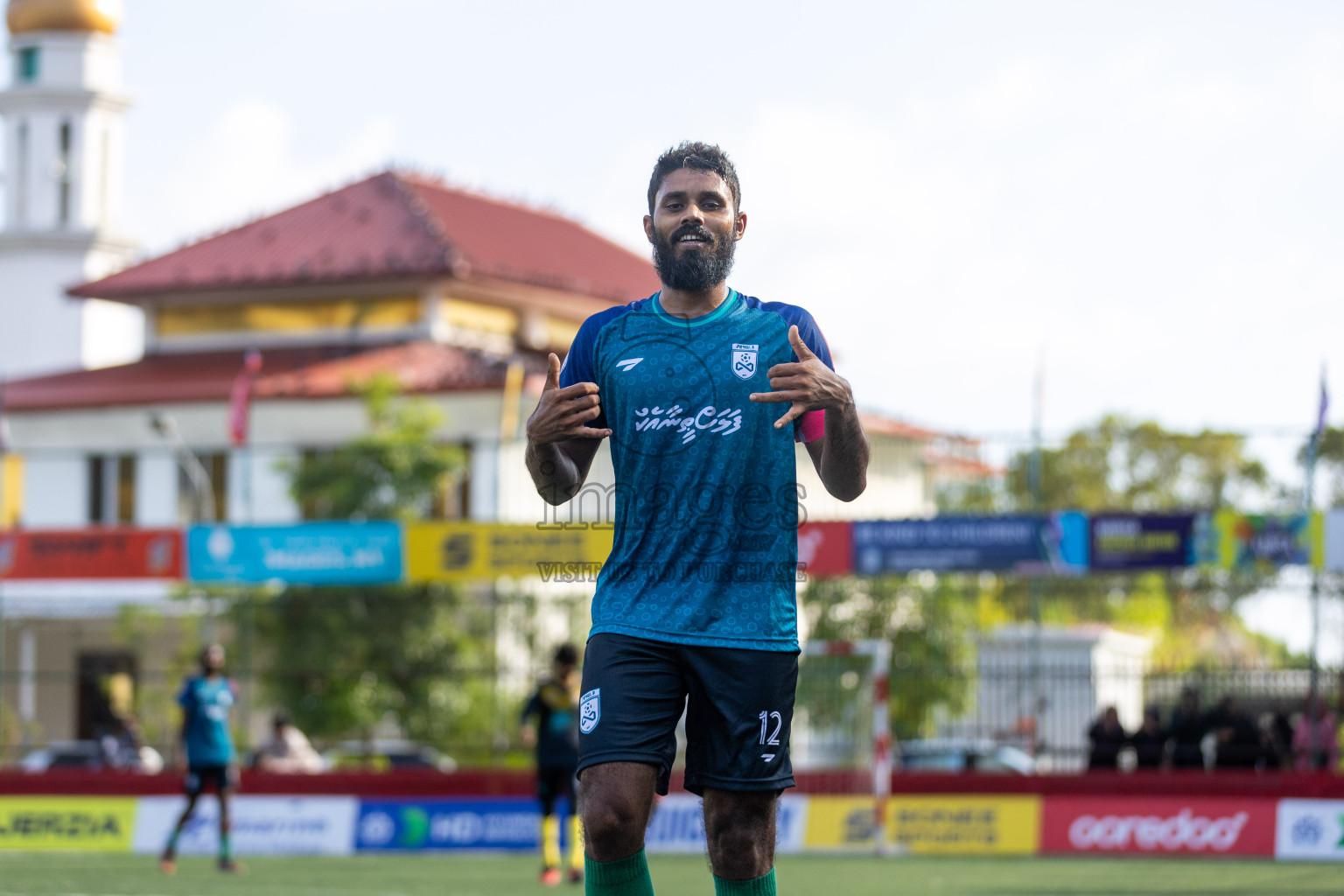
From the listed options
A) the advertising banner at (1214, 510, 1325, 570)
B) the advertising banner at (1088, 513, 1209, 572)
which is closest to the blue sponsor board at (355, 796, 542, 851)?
the advertising banner at (1088, 513, 1209, 572)

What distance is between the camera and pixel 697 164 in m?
4.83

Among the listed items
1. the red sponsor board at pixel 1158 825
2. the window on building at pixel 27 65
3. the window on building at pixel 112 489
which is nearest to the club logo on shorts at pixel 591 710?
the red sponsor board at pixel 1158 825

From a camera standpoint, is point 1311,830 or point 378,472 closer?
point 1311,830

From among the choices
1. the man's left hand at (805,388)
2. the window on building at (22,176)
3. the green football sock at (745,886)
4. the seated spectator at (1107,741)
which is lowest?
the seated spectator at (1107,741)

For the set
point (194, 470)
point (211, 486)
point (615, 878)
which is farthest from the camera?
point (211, 486)

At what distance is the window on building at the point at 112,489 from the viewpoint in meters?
38.2

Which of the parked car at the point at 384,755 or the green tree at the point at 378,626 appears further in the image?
the green tree at the point at 378,626

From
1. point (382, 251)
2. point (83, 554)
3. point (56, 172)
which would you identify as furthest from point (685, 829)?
point (56, 172)

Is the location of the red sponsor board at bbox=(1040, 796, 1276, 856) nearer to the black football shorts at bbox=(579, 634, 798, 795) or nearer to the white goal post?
the white goal post

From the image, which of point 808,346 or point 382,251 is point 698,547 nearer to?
point 808,346

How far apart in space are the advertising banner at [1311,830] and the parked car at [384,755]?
13.5m

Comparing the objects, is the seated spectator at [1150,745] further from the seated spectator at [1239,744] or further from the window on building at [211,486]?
the window on building at [211,486]

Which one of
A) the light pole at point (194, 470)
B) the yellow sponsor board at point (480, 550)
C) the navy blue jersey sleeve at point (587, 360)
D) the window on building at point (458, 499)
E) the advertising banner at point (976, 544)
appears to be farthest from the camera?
the light pole at point (194, 470)

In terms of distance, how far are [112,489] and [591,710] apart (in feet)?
118
